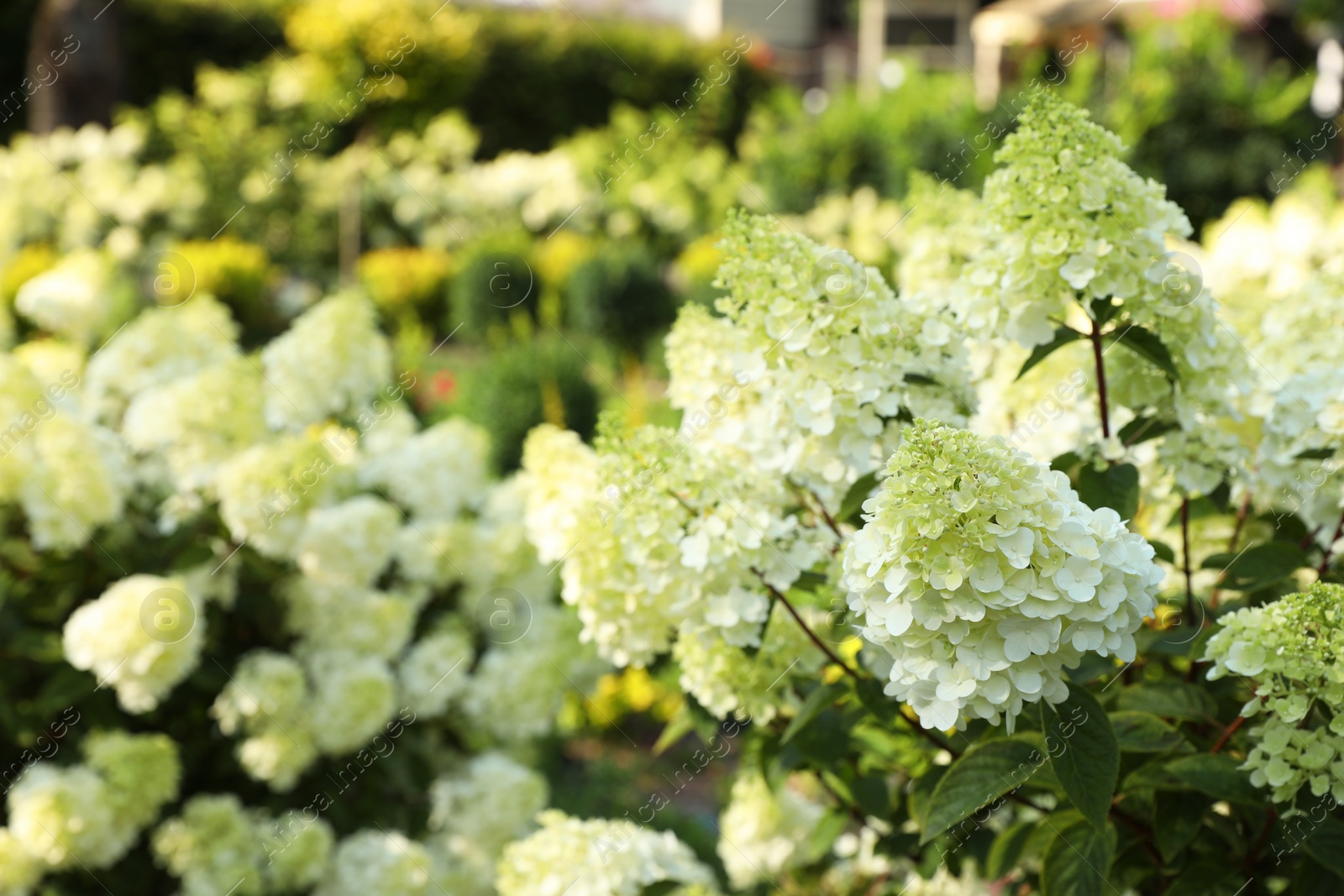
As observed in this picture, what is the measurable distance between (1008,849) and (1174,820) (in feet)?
1.08

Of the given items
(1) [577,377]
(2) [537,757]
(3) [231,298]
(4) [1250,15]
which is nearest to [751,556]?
(2) [537,757]

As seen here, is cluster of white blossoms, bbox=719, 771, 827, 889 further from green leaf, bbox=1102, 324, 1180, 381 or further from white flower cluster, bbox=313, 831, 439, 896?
green leaf, bbox=1102, 324, 1180, 381

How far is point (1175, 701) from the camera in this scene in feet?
4.87

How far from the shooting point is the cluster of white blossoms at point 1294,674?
1206 mm

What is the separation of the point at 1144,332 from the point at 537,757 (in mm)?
2545

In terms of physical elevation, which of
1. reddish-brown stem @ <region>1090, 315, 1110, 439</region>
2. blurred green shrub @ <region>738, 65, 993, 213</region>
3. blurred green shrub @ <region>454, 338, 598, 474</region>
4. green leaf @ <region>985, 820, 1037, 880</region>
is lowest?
blurred green shrub @ <region>738, 65, 993, 213</region>

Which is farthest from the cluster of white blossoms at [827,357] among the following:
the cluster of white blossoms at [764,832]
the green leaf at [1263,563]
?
the cluster of white blossoms at [764,832]

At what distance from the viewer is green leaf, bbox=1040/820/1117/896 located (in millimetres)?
1387

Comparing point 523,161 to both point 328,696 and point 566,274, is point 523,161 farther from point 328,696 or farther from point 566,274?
point 328,696

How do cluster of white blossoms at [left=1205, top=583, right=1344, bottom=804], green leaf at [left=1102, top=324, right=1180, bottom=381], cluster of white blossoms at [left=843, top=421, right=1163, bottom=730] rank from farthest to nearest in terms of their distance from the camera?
green leaf at [left=1102, top=324, right=1180, bottom=381] < cluster of white blossoms at [left=1205, top=583, right=1344, bottom=804] < cluster of white blossoms at [left=843, top=421, right=1163, bottom=730]

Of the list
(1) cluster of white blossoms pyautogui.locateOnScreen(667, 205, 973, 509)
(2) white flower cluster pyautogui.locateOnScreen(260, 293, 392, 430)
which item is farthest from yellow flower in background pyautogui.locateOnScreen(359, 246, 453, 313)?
(1) cluster of white blossoms pyautogui.locateOnScreen(667, 205, 973, 509)

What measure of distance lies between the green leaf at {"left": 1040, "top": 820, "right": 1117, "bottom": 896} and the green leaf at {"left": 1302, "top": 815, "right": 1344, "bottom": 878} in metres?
0.22

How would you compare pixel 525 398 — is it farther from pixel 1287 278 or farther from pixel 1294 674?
pixel 1294 674

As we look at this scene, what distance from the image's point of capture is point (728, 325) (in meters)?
1.78
